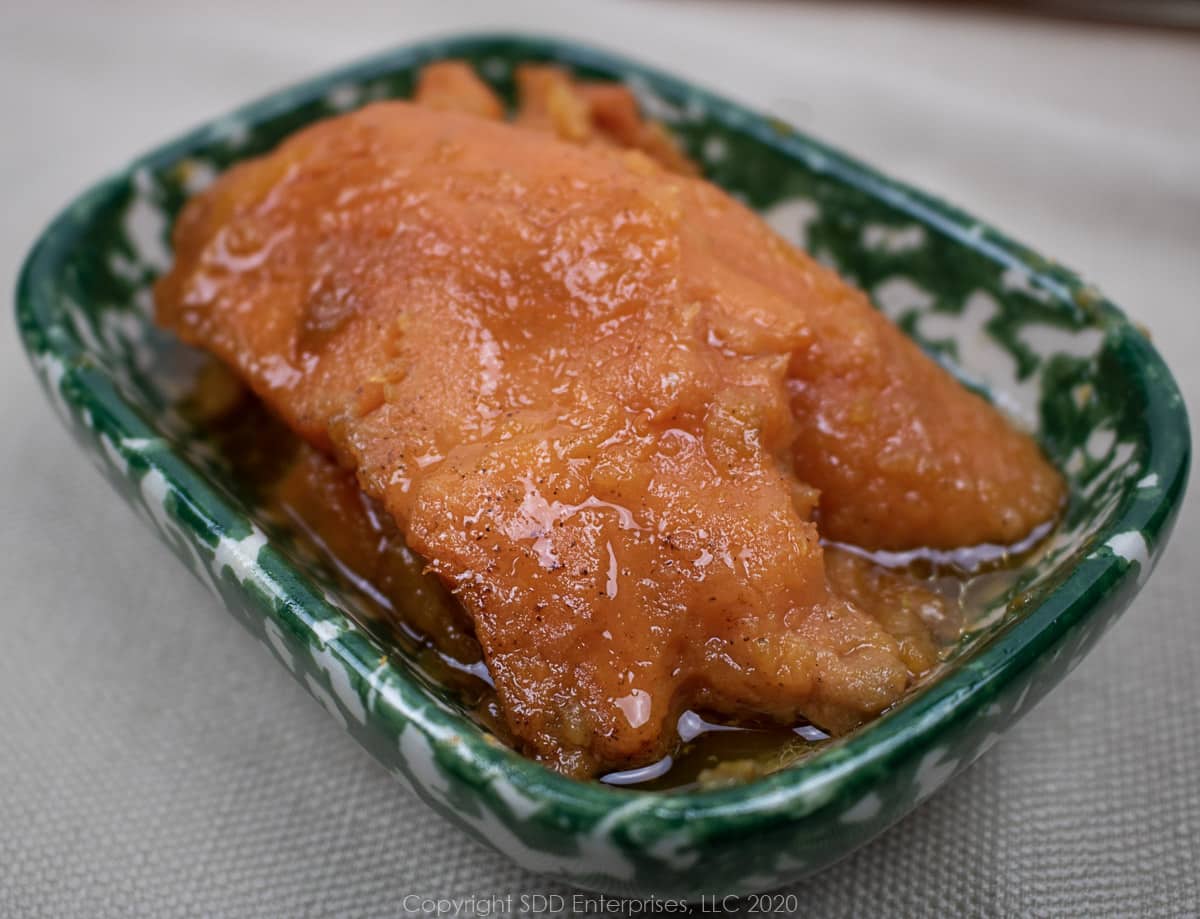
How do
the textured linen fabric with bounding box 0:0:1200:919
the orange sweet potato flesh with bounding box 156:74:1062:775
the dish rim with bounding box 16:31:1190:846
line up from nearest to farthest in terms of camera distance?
the dish rim with bounding box 16:31:1190:846, the orange sweet potato flesh with bounding box 156:74:1062:775, the textured linen fabric with bounding box 0:0:1200:919

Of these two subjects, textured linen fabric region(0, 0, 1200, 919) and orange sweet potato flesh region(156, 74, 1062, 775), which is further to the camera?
textured linen fabric region(0, 0, 1200, 919)

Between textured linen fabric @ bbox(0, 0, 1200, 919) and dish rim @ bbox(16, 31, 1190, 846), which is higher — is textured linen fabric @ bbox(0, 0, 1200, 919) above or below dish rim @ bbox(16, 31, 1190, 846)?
below

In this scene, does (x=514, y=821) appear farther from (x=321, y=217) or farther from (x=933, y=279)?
(x=933, y=279)

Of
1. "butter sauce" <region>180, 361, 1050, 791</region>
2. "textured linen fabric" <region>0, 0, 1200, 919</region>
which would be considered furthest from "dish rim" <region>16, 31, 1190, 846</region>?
"textured linen fabric" <region>0, 0, 1200, 919</region>

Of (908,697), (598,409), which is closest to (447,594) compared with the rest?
A: (598,409)

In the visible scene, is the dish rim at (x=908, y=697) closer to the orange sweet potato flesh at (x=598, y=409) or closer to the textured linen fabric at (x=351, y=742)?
the orange sweet potato flesh at (x=598, y=409)

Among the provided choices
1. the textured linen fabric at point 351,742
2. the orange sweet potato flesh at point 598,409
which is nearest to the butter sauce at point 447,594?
the orange sweet potato flesh at point 598,409

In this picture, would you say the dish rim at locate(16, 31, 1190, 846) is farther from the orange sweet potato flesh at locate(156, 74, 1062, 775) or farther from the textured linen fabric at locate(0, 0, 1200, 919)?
the textured linen fabric at locate(0, 0, 1200, 919)
